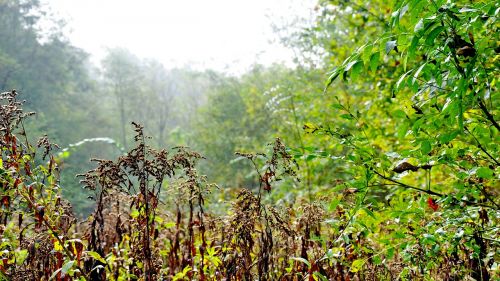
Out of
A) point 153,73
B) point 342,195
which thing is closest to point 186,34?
point 153,73

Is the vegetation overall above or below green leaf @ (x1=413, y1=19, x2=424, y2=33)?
below

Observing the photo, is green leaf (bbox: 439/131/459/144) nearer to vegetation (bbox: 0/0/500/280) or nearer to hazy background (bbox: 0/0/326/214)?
vegetation (bbox: 0/0/500/280)

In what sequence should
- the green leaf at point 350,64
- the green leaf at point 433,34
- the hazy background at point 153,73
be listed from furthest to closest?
the hazy background at point 153,73 → the green leaf at point 350,64 → the green leaf at point 433,34

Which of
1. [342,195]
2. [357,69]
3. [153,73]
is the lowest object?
[342,195]

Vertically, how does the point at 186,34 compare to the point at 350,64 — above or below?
above

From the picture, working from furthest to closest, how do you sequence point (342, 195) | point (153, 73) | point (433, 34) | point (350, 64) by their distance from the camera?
point (153, 73) → point (342, 195) → point (350, 64) → point (433, 34)

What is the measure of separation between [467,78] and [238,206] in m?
1.17

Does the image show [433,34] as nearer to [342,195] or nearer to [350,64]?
[350,64]

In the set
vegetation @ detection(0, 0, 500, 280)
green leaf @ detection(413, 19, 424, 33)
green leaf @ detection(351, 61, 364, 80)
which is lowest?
vegetation @ detection(0, 0, 500, 280)

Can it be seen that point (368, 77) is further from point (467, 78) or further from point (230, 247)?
point (467, 78)

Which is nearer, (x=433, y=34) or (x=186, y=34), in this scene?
(x=433, y=34)

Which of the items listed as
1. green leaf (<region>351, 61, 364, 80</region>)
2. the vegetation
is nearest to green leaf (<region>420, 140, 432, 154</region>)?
the vegetation

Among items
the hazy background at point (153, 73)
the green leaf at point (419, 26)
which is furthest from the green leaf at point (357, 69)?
the hazy background at point (153, 73)

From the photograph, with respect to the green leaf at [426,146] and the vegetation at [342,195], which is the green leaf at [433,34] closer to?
the vegetation at [342,195]
